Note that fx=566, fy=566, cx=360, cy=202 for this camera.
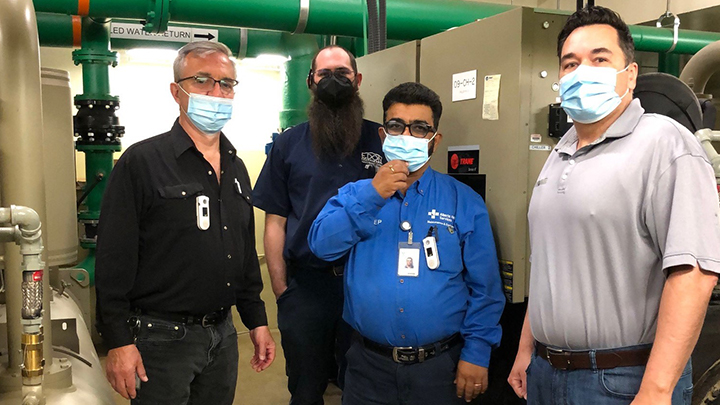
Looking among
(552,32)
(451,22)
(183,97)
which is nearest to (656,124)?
(552,32)

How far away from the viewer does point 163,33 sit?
3820mm

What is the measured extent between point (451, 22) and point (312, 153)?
173 centimetres

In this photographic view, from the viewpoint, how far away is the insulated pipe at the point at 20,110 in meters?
1.44

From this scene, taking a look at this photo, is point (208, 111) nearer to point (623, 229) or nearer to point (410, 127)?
point (410, 127)

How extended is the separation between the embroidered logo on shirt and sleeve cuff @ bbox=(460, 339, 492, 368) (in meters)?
0.79

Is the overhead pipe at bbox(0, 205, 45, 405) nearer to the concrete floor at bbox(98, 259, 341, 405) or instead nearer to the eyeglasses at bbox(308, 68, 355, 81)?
the eyeglasses at bbox(308, 68, 355, 81)

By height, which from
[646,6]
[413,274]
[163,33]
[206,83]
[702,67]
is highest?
[646,6]

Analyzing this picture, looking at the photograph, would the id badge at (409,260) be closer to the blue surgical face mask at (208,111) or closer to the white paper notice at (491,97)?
the white paper notice at (491,97)

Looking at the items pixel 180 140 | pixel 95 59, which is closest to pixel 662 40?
pixel 180 140

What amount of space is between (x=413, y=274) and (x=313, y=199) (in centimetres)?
58

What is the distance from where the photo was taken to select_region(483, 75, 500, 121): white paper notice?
6.23 ft

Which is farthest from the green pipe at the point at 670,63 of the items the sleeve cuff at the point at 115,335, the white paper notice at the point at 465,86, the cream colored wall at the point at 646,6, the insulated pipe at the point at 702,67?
the sleeve cuff at the point at 115,335

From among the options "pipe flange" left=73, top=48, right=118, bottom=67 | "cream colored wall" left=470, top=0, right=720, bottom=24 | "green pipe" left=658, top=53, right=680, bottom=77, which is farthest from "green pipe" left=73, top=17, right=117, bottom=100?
"cream colored wall" left=470, top=0, right=720, bottom=24

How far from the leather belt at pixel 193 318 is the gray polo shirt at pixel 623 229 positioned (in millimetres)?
991
